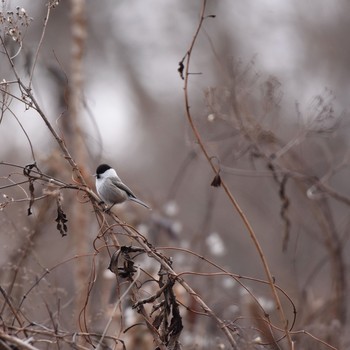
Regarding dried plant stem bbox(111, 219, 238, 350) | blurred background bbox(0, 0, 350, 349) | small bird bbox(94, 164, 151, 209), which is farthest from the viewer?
blurred background bbox(0, 0, 350, 349)

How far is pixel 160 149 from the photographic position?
15.5 meters

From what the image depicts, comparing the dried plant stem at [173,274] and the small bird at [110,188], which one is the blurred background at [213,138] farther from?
the dried plant stem at [173,274]

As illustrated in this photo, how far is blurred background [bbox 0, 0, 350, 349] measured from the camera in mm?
4473

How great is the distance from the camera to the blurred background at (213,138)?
447 centimetres

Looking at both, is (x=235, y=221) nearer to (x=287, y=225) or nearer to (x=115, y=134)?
(x=115, y=134)

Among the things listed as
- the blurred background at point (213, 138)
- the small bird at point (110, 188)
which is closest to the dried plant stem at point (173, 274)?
the blurred background at point (213, 138)

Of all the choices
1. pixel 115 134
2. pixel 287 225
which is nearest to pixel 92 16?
pixel 115 134

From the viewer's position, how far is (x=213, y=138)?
15.3 ft

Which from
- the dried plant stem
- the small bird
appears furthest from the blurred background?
the dried plant stem

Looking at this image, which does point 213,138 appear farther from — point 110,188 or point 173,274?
point 173,274

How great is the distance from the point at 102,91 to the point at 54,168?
11007 millimetres

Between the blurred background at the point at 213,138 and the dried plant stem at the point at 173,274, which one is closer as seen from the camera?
the dried plant stem at the point at 173,274

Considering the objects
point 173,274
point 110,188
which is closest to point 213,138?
point 110,188

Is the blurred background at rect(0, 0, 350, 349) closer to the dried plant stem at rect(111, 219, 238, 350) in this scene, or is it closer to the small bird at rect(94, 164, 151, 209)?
the small bird at rect(94, 164, 151, 209)
